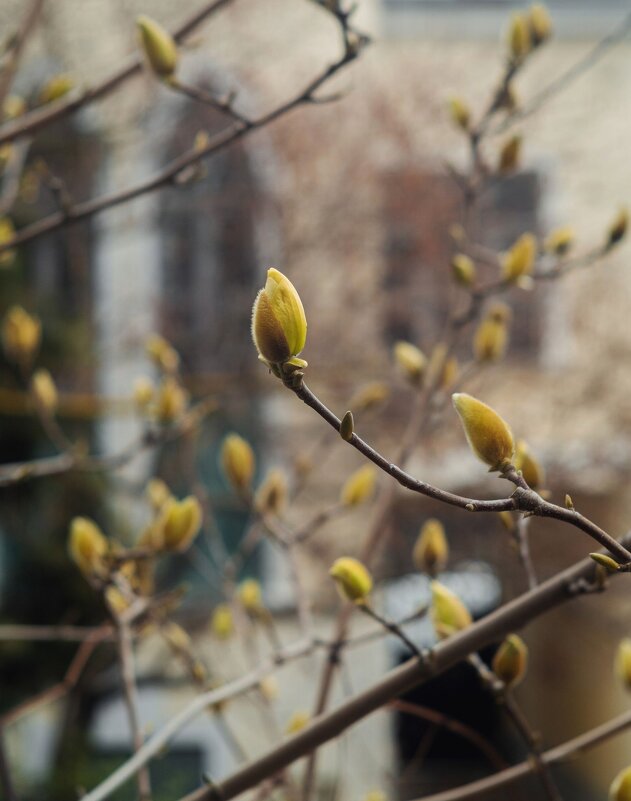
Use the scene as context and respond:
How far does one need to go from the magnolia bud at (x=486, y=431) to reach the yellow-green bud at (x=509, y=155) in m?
0.49

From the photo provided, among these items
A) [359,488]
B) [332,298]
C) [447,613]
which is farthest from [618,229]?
[332,298]

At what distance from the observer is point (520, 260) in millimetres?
693

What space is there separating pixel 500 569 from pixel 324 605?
0.53m

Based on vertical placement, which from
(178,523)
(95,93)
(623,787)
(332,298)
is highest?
(95,93)

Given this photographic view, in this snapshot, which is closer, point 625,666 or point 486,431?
point 486,431

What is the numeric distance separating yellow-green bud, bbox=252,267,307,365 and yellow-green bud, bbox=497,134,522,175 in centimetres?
50

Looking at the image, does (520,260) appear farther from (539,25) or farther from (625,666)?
(625,666)

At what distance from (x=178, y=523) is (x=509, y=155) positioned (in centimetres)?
41

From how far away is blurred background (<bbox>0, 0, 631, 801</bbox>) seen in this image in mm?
2643

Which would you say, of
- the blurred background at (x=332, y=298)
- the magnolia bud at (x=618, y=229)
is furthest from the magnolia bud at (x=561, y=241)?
the blurred background at (x=332, y=298)

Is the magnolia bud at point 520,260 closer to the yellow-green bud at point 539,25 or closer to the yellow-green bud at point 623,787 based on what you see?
the yellow-green bud at point 539,25

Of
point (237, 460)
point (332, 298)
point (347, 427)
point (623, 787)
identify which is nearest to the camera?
point (347, 427)

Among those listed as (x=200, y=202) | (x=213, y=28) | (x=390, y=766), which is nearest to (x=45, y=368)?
(x=200, y=202)

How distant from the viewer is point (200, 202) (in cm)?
304
